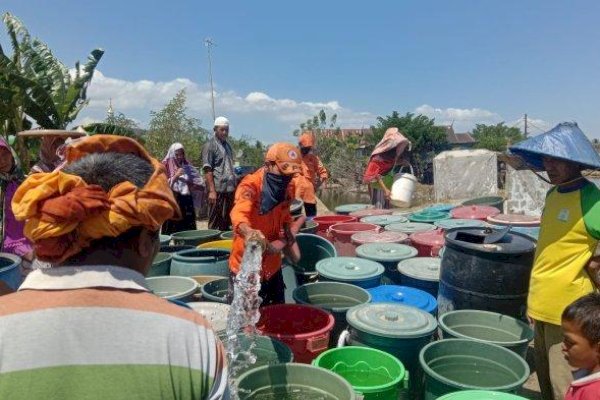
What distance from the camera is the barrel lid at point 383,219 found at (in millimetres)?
5301

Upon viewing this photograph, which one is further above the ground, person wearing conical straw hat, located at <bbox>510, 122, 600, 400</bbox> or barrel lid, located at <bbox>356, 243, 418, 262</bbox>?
person wearing conical straw hat, located at <bbox>510, 122, 600, 400</bbox>

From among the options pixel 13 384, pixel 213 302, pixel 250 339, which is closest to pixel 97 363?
pixel 13 384

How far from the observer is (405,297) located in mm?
3217

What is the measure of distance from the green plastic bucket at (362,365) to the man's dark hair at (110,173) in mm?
1665

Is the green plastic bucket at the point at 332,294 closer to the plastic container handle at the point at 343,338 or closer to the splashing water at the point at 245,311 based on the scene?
the plastic container handle at the point at 343,338

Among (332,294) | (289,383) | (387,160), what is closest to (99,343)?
(289,383)

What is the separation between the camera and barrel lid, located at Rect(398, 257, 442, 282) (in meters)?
3.43

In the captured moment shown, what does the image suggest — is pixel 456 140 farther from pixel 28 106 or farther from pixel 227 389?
pixel 227 389

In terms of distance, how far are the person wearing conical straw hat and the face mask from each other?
129 cm

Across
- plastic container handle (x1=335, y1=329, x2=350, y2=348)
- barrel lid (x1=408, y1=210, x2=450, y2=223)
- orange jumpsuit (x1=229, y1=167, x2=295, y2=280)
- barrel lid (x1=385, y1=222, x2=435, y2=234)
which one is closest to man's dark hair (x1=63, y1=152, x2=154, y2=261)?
orange jumpsuit (x1=229, y1=167, x2=295, y2=280)

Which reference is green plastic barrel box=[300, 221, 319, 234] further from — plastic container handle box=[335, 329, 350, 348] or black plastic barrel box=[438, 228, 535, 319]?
plastic container handle box=[335, 329, 350, 348]

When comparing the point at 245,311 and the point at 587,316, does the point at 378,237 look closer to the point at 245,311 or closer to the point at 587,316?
the point at 245,311

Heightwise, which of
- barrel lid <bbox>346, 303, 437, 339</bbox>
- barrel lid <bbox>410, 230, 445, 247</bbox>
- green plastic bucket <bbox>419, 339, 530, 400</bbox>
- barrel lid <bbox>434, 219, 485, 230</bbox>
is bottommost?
green plastic bucket <bbox>419, 339, 530, 400</bbox>

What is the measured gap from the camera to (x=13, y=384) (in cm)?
69
